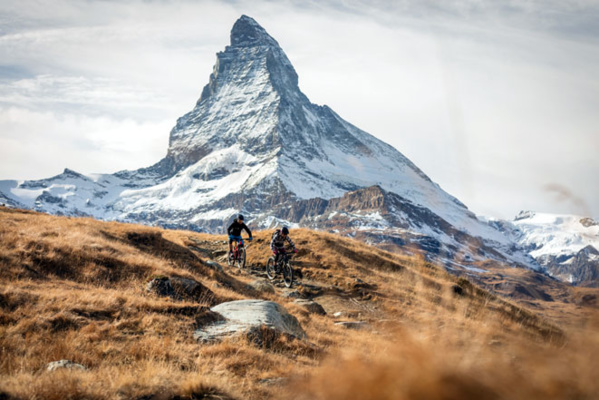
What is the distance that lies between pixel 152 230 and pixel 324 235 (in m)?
13.9

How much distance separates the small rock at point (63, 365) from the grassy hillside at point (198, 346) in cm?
16

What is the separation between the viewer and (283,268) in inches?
944

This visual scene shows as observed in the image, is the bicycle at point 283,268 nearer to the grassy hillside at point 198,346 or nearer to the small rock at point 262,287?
the grassy hillside at point 198,346

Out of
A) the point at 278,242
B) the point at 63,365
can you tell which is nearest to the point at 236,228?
the point at 278,242

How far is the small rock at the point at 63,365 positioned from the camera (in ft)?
24.8

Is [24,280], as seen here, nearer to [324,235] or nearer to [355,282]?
[355,282]

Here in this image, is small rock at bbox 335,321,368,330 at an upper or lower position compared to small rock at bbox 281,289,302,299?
upper

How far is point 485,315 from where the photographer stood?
23422 mm

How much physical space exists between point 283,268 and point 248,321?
473 inches

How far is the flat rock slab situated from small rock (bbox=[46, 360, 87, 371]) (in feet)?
10.3

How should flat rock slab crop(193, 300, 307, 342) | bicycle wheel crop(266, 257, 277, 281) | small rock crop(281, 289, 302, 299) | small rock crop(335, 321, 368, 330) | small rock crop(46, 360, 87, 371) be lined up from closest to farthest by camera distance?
small rock crop(46, 360, 87, 371) < flat rock slab crop(193, 300, 307, 342) < small rock crop(335, 321, 368, 330) < small rock crop(281, 289, 302, 299) < bicycle wheel crop(266, 257, 277, 281)

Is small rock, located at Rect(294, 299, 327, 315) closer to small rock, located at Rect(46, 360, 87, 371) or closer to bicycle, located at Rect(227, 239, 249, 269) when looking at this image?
bicycle, located at Rect(227, 239, 249, 269)

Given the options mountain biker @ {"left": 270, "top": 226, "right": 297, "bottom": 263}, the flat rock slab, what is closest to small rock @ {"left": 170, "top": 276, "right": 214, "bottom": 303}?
the flat rock slab

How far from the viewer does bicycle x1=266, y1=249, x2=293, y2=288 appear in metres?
23.5
